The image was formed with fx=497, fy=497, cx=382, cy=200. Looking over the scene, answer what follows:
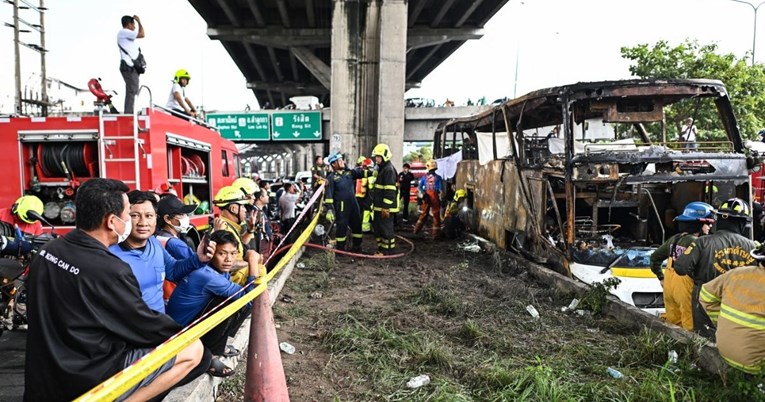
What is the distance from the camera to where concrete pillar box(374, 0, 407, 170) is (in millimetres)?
17250

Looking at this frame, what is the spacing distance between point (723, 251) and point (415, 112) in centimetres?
1871

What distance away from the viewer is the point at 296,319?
193 inches

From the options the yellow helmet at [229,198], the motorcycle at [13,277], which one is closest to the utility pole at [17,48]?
the motorcycle at [13,277]

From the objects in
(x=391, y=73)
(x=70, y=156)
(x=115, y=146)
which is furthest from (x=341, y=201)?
(x=391, y=73)

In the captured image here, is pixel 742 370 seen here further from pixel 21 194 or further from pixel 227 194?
pixel 21 194

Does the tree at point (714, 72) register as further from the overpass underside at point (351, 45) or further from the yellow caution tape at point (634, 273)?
the yellow caution tape at point (634, 273)

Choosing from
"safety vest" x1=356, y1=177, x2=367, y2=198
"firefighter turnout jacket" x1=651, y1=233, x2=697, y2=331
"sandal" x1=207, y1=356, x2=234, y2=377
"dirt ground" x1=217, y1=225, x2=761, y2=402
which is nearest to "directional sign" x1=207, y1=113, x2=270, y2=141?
"safety vest" x1=356, y1=177, x2=367, y2=198

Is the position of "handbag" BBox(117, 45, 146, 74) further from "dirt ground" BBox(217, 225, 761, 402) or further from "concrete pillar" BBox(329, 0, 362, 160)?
"concrete pillar" BBox(329, 0, 362, 160)

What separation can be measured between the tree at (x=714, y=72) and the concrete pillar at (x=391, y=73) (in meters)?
8.26

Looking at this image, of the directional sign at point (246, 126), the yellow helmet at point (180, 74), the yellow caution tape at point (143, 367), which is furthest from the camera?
the directional sign at point (246, 126)

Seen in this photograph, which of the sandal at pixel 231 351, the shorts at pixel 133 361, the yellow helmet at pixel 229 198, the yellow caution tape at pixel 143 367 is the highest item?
the yellow helmet at pixel 229 198

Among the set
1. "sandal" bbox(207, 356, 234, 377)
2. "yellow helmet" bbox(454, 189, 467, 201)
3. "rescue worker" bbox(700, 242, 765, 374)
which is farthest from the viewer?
"yellow helmet" bbox(454, 189, 467, 201)

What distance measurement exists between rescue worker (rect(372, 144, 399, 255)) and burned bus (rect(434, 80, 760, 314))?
6.12ft

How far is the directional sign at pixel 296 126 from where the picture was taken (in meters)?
21.2
